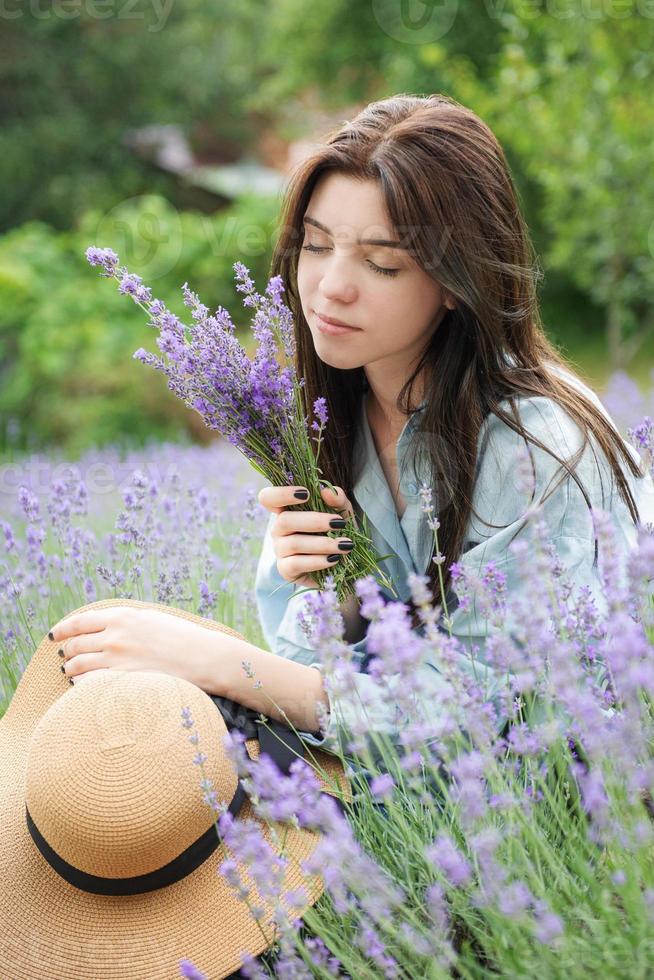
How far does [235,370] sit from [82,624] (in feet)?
1.80

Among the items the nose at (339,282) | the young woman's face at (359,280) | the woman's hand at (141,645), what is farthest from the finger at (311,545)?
the nose at (339,282)

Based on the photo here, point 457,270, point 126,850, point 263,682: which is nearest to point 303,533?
point 263,682

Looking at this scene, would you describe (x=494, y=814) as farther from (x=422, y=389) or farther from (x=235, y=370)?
(x=422, y=389)

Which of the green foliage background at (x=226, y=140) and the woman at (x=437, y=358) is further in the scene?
the green foliage background at (x=226, y=140)

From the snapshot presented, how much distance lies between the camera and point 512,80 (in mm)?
7684

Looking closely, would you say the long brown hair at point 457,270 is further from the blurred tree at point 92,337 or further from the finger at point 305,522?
the blurred tree at point 92,337

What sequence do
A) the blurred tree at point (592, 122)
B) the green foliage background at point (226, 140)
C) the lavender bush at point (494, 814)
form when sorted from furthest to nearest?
1. the green foliage background at point (226, 140)
2. the blurred tree at point (592, 122)
3. the lavender bush at point (494, 814)

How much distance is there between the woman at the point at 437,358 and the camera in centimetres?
191

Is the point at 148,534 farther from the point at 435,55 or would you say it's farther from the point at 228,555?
the point at 435,55

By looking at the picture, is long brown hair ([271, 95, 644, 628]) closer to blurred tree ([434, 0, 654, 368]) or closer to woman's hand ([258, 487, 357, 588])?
woman's hand ([258, 487, 357, 588])

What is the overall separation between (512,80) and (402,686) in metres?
7.33

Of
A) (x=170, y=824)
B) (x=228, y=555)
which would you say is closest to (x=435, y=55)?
(x=228, y=555)

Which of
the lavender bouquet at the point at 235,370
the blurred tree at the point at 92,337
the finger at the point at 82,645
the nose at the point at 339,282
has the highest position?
the nose at the point at 339,282

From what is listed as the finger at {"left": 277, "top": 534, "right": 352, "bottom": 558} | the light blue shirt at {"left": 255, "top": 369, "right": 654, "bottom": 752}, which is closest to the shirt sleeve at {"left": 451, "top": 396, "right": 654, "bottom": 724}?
the light blue shirt at {"left": 255, "top": 369, "right": 654, "bottom": 752}
